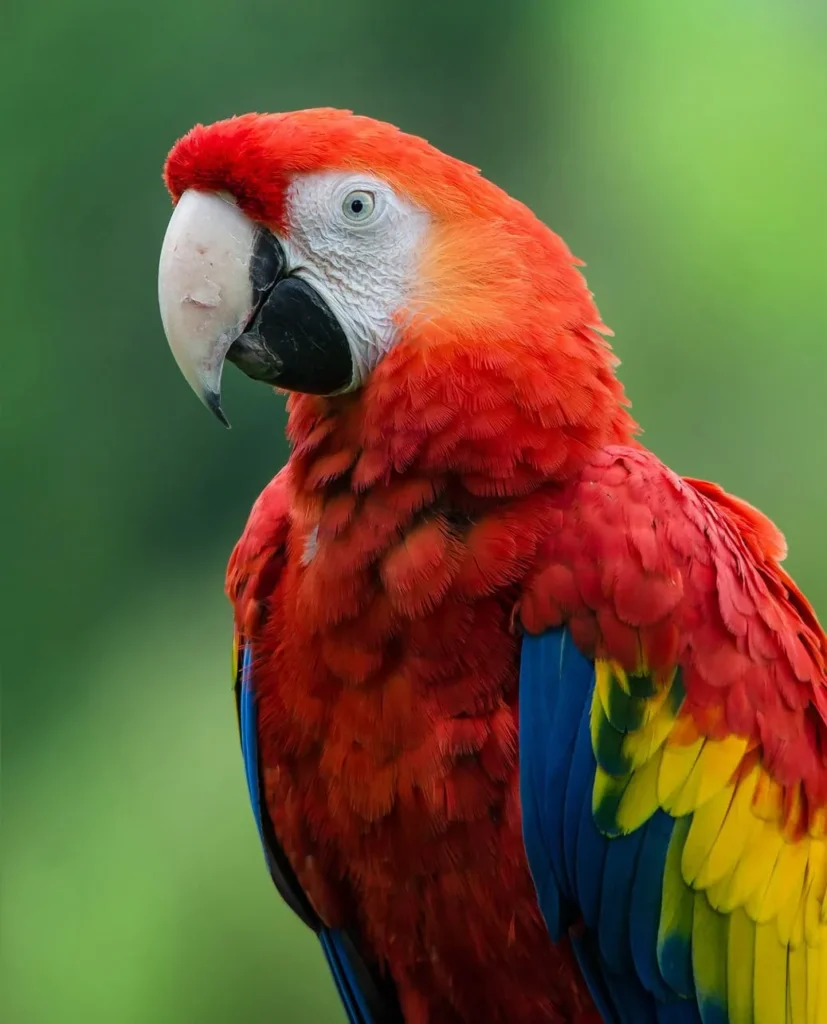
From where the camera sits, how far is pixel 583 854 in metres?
0.99

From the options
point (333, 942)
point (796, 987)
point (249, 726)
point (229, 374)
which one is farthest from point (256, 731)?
point (229, 374)

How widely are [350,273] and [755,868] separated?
67cm

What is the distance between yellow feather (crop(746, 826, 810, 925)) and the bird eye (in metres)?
0.70

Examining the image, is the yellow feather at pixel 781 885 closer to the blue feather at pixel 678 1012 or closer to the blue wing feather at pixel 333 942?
the blue feather at pixel 678 1012

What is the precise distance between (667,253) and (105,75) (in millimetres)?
1155

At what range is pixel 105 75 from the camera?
2.04m

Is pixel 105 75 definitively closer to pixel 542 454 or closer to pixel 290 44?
pixel 290 44

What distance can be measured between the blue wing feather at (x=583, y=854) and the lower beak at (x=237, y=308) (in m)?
0.33

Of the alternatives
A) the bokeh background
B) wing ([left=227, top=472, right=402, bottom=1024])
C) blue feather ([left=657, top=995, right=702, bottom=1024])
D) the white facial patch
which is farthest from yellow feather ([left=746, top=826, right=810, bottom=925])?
the bokeh background

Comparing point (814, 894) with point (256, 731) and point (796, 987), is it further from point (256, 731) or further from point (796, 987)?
point (256, 731)

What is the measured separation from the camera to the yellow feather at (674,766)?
38.4 inches

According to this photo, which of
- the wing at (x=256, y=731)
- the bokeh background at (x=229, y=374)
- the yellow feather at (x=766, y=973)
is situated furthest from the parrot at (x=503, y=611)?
the bokeh background at (x=229, y=374)

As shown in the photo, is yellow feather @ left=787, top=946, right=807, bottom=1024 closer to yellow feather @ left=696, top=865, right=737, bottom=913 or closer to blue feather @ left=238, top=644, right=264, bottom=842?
yellow feather @ left=696, top=865, right=737, bottom=913

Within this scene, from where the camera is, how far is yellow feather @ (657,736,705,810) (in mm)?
977
